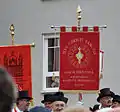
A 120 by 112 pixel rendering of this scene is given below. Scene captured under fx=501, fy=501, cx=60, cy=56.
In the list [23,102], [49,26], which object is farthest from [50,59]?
[23,102]

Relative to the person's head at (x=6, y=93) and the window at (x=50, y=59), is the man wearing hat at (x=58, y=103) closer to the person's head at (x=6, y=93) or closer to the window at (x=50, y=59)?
the person's head at (x=6, y=93)

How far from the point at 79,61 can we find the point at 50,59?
13.4 feet

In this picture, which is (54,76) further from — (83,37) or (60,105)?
(60,105)

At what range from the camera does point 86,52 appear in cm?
955

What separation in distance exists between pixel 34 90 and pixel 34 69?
56cm

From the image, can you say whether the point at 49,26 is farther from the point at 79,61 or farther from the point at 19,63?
the point at 79,61

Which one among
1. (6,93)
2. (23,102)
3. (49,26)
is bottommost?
(23,102)

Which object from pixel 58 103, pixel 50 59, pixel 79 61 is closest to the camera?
pixel 58 103

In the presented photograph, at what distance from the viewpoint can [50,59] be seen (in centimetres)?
1355

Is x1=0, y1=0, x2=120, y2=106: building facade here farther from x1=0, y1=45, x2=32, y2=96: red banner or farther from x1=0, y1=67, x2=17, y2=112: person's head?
x1=0, y1=67, x2=17, y2=112: person's head

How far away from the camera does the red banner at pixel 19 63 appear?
924 centimetres

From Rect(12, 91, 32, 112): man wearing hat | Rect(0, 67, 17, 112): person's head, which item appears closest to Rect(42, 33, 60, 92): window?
Rect(12, 91, 32, 112): man wearing hat

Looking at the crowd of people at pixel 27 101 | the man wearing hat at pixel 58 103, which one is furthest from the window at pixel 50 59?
the man wearing hat at pixel 58 103

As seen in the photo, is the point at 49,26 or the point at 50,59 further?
the point at 50,59
